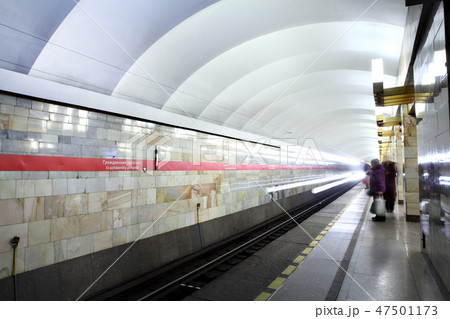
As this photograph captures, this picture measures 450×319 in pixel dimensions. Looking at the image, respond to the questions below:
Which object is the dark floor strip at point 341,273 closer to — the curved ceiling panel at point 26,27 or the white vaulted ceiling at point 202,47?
the white vaulted ceiling at point 202,47

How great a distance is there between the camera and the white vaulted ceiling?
4320 millimetres

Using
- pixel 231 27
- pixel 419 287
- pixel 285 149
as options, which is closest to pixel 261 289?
pixel 419 287

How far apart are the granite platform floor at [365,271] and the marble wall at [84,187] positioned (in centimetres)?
316

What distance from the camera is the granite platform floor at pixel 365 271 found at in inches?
144

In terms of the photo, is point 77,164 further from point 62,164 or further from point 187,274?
point 187,274

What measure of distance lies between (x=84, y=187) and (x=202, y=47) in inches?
158

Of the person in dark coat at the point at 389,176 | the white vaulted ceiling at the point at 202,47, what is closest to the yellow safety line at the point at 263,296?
the white vaulted ceiling at the point at 202,47

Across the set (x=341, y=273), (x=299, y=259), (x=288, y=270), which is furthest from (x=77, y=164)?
(x=341, y=273)

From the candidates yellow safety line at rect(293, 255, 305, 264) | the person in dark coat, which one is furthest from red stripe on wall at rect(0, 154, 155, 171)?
the person in dark coat

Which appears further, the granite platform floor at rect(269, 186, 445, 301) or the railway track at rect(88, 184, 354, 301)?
the railway track at rect(88, 184, 354, 301)

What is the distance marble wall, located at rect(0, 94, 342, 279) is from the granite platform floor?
316cm

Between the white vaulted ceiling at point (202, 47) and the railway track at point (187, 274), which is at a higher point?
the white vaulted ceiling at point (202, 47)

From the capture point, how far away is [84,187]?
15.5ft

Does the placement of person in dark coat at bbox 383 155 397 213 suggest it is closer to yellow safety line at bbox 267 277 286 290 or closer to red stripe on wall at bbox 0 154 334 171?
yellow safety line at bbox 267 277 286 290
